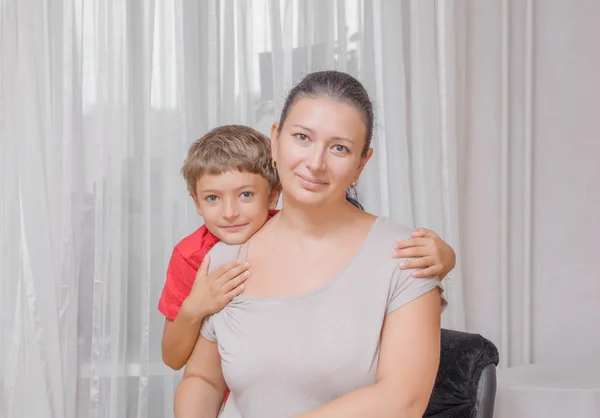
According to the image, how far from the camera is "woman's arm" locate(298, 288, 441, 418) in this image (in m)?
1.35

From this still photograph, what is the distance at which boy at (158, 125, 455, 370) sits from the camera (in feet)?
5.06

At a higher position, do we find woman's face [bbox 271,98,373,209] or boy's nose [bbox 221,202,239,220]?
woman's face [bbox 271,98,373,209]

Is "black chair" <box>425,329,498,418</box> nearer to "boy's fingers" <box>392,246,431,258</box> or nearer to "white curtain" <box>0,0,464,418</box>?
"boy's fingers" <box>392,246,431,258</box>

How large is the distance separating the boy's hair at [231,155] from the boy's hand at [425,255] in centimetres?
35

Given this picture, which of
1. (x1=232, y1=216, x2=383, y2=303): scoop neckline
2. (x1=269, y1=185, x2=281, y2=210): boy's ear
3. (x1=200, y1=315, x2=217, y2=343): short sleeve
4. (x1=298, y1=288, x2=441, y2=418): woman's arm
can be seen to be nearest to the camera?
(x1=298, y1=288, x2=441, y2=418): woman's arm

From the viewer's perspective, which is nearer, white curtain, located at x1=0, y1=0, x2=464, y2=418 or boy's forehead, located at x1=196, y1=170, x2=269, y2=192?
boy's forehead, located at x1=196, y1=170, x2=269, y2=192

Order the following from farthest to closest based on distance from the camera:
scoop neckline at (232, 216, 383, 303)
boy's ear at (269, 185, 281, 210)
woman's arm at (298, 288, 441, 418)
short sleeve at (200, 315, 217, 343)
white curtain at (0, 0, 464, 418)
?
white curtain at (0, 0, 464, 418) < boy's ear at (269, 185, 281, 210) < short sleeve at (200, 315, 217, 343) < scoop neckline at (232, 216, 383, 303) < woman's arm at (298, 288, 441, 418)

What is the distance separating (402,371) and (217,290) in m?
0.40

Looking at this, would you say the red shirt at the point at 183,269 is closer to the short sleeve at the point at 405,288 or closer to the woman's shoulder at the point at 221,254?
the woman's shoulder at the point at 221,254

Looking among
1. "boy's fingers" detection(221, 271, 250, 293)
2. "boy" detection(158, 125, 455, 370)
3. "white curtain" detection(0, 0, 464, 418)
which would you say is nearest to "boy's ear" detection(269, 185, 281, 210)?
"boy" detection(158, 125, 455, 370)

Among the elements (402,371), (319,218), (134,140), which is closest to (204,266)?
(319,218)

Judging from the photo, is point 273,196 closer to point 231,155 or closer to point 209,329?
point 231,155

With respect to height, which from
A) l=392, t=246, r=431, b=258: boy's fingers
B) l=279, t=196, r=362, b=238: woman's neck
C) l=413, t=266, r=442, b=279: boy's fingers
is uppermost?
l=279, t=196, r=362, b=238: woman's neck

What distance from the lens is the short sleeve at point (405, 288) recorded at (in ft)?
4.66
